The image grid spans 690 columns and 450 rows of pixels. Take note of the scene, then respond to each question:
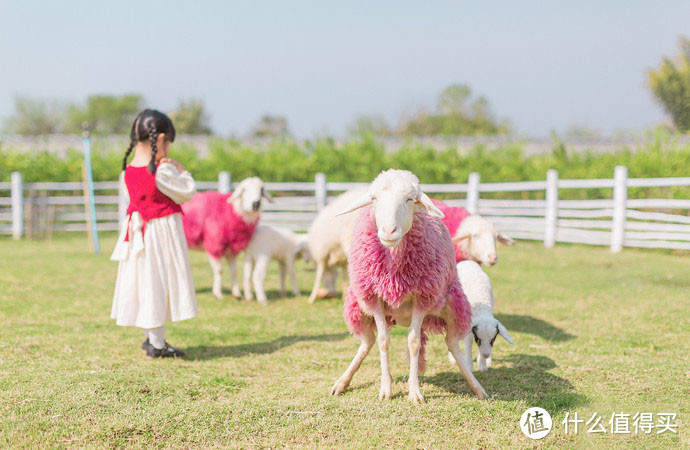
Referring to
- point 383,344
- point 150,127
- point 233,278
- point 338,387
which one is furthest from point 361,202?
point 233,278

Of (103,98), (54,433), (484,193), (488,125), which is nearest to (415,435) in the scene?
(54,433)

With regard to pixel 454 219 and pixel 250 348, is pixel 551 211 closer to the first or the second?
pixel 454 219

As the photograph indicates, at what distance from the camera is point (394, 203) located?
145 inches

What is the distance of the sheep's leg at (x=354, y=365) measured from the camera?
14.4 feet

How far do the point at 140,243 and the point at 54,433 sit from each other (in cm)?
198

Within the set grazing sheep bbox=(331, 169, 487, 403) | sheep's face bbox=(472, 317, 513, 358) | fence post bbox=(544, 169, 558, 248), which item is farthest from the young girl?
fence post bbox=(544, 169, 558, 248)

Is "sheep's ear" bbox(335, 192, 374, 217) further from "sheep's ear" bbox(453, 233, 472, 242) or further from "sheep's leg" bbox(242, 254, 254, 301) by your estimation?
"sheep's leg" bbox(242, 254, 254, 301)

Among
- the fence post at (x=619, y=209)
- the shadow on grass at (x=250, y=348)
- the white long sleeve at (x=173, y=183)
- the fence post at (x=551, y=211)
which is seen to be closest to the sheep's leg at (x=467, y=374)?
the shadow on grass at (x=250, y=348)

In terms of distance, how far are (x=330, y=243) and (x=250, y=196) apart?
48.1 inches

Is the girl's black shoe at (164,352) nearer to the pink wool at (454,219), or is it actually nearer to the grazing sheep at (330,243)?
the pink wool at (454,219)

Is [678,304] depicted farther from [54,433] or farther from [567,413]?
[54,433]

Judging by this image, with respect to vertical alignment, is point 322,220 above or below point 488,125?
below

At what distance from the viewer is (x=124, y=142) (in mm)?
22562

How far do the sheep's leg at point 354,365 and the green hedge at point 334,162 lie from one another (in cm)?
1393
